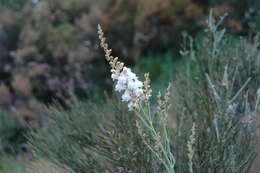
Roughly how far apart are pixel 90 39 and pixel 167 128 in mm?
5870

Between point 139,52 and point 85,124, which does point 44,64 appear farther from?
point 85,124

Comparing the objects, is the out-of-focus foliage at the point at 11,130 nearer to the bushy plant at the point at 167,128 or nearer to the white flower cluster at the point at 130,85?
the bushy plant at the point at 167,128

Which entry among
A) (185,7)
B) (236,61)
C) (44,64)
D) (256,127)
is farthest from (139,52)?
(256,127)

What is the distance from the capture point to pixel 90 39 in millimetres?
8617

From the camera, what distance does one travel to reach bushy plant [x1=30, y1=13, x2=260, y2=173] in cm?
Result: 225

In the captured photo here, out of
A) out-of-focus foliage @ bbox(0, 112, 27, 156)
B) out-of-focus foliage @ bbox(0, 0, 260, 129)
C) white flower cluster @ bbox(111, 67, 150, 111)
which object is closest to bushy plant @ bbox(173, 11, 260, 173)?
white flower cluster @ bbox(111, 67, 150, 111)

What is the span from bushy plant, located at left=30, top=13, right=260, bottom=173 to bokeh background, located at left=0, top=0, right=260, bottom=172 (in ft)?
12.4

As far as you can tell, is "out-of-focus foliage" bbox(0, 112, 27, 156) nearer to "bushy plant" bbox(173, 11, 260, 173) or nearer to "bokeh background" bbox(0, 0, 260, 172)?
"bokeh background" bbox(0, 0, 260, 172)

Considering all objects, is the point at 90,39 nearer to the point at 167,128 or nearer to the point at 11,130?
the point at 11,130

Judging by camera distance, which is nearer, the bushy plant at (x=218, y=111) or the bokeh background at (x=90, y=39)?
the bushy plant at (x=218, y=111)

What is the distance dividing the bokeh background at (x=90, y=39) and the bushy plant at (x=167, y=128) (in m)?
3.78

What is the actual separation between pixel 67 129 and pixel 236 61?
145cm

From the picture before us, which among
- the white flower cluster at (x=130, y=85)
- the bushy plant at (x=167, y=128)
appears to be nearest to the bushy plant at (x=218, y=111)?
the bushy plant at (x=167, y=128)

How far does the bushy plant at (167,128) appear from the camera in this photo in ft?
7.39
